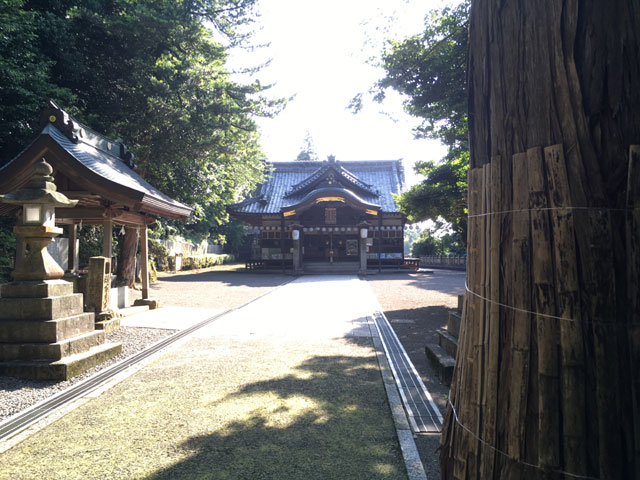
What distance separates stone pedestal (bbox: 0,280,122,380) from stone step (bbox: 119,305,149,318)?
12.5 ft

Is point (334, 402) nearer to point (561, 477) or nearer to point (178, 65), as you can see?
point (561, 477)

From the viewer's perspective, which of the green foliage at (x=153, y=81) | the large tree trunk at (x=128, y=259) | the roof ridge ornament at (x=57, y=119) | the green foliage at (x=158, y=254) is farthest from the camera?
the green foliage at (x=158, y=254)

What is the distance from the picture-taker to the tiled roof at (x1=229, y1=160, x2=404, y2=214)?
26375 millimetres

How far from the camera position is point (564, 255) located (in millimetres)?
1553

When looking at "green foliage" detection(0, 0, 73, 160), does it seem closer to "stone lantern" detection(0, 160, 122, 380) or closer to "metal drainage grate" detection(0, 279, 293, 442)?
"stone lantern" detection(0, 160, 122, 380)

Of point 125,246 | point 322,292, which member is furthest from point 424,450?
point 125,246

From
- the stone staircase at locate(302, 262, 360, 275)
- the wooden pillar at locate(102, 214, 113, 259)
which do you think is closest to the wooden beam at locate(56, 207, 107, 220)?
the wooden pillar at locate(102, 214, 113, 259)

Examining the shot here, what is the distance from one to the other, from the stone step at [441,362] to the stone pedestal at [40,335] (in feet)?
14.9

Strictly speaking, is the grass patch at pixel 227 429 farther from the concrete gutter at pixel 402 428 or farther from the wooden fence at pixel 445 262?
the wooden fence at pixel 445 262

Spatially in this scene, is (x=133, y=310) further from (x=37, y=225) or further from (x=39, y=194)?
(x=39, y=194)

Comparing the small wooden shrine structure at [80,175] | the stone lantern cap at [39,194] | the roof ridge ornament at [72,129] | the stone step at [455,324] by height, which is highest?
the roof ridge ornament at [72,129]

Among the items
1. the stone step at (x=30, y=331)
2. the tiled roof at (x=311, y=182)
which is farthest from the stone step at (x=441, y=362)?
the tiled roof at (x=311, y=182)

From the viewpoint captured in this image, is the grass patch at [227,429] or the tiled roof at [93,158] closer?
the grass patch at [227,429]

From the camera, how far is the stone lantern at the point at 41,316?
458cm
